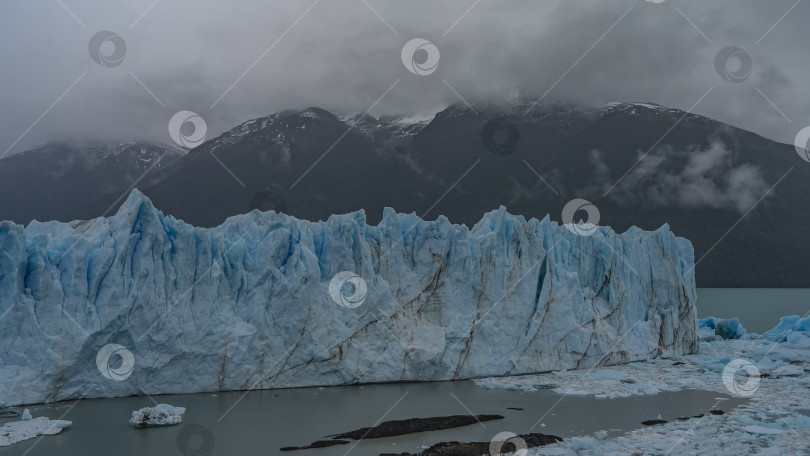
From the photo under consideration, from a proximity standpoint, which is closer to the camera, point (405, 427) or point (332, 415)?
point (405, 427)

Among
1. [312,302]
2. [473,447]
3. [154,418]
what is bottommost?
[473,447]

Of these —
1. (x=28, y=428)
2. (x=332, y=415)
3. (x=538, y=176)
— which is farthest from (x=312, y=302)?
(x=538, y=176)

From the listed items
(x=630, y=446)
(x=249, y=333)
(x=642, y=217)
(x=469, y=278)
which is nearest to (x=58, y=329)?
(x=249, y=333)

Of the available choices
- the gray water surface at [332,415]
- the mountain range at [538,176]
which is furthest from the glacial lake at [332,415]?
the mountain range at [538,176]

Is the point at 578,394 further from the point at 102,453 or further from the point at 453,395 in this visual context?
the point at 102,453

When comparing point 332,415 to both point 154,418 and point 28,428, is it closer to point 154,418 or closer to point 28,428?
point 154,418

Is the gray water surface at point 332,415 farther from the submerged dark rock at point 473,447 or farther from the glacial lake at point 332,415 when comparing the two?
the submerged dark rock at point 473,447

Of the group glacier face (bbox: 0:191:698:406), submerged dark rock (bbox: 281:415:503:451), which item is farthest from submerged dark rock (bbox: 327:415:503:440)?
glacier face (bbox: 0:191:698:406)
